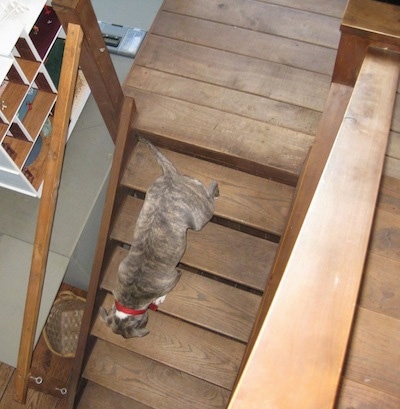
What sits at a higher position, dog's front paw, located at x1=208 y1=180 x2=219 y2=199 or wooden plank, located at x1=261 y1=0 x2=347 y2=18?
wooden plank, located at x1=261 y1=0 x2=347 y2=18

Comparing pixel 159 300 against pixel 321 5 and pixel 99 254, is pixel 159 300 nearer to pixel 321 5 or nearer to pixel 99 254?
pixel 99 254

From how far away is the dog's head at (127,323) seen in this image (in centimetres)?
256

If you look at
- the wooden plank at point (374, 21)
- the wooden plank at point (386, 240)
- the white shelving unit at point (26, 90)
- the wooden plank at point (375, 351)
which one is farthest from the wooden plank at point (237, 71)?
the wooden plank at point (375, 351)

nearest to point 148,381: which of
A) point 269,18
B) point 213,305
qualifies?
point 213,305

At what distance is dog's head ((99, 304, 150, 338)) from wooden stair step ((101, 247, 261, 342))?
0.18 metres

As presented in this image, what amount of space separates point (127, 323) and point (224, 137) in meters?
1.26

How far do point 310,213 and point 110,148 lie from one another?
261cm

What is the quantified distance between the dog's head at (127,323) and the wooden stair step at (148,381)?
294 millimetres

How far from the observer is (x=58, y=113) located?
235cm

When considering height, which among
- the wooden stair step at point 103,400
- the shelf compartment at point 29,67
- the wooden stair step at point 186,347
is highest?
the shelf compartment at point 29,67

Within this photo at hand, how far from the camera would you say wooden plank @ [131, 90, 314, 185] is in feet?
8.93

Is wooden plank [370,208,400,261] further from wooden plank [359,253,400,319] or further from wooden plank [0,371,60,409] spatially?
wooden plank [0,371,60,409]

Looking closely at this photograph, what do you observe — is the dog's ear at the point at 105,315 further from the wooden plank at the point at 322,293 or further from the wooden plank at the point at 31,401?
the wooden plank at the point at 322,293

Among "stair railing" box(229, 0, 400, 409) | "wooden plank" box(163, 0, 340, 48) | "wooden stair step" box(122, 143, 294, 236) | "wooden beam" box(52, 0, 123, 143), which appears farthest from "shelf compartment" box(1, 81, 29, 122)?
"stair railing" box(229, 0, 400, 409)
